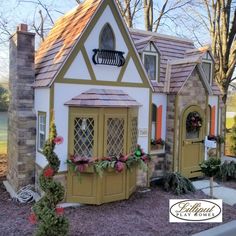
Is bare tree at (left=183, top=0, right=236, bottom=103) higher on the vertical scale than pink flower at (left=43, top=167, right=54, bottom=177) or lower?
higher

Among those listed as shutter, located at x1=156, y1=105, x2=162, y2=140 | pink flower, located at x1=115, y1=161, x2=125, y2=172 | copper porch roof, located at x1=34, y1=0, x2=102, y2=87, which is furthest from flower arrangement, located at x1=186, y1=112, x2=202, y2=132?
copper porch roof, located at x1=34, y1=0, x2=102, y2=87

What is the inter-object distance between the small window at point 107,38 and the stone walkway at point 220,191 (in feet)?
16.2

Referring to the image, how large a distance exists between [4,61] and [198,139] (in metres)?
17.3

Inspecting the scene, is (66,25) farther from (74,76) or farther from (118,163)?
(118,163)

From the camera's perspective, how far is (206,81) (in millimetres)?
9891

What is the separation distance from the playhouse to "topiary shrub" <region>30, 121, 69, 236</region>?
2.08m

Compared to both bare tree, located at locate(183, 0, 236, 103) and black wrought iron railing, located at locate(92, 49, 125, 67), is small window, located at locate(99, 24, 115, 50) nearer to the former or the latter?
black wrought iron railing, located at locate(92, 49, 125, 67)

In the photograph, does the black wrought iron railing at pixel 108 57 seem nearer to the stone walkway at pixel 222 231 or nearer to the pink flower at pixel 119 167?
the pink flower at pixel 119 167

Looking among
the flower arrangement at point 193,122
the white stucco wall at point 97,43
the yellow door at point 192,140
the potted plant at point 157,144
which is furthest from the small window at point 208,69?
the white stucco wall at point 97,43

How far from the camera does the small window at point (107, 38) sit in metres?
7.73

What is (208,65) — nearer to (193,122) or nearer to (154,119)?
(193,122)

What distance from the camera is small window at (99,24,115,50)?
773cm

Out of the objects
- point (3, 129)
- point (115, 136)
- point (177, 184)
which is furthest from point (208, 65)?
point (3, 129)

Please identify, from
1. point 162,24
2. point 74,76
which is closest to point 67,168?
point 74,76
